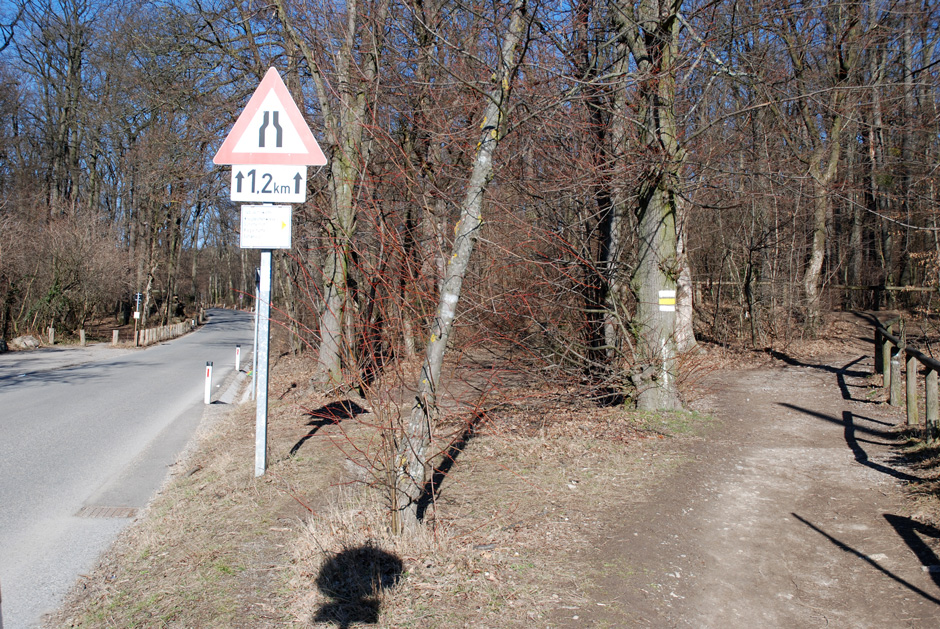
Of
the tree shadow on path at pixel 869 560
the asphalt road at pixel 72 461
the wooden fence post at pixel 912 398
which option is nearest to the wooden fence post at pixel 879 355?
the wooden fence post at pixel 912 398

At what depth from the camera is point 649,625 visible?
11.1 ft

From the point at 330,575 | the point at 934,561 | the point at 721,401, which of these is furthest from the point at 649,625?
the point at 721,401

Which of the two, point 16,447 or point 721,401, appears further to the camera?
point 721,401

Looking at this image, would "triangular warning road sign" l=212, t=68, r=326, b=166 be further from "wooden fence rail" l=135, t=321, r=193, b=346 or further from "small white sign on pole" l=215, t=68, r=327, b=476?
"wooden fence rail" l=135, t=321, r=193, b=346

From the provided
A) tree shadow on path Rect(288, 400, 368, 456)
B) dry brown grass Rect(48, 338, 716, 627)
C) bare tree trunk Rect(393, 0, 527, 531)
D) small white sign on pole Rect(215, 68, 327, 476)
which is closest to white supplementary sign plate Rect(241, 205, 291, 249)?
small white sign on pole Rect(215, 68, 327, 476)

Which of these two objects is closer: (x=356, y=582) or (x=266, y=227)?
(x=356, y=582)

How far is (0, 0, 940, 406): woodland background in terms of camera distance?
16.3 ft

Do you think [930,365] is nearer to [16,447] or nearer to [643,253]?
[643,253]

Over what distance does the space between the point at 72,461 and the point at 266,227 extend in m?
4.10

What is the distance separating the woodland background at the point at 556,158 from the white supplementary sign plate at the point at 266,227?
0.27m

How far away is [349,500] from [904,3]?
554 inches

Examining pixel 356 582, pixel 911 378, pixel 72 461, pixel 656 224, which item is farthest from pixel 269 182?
pixel 911 378

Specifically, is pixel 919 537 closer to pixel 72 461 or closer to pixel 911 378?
pixel 911 378

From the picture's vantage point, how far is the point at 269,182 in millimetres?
5727
